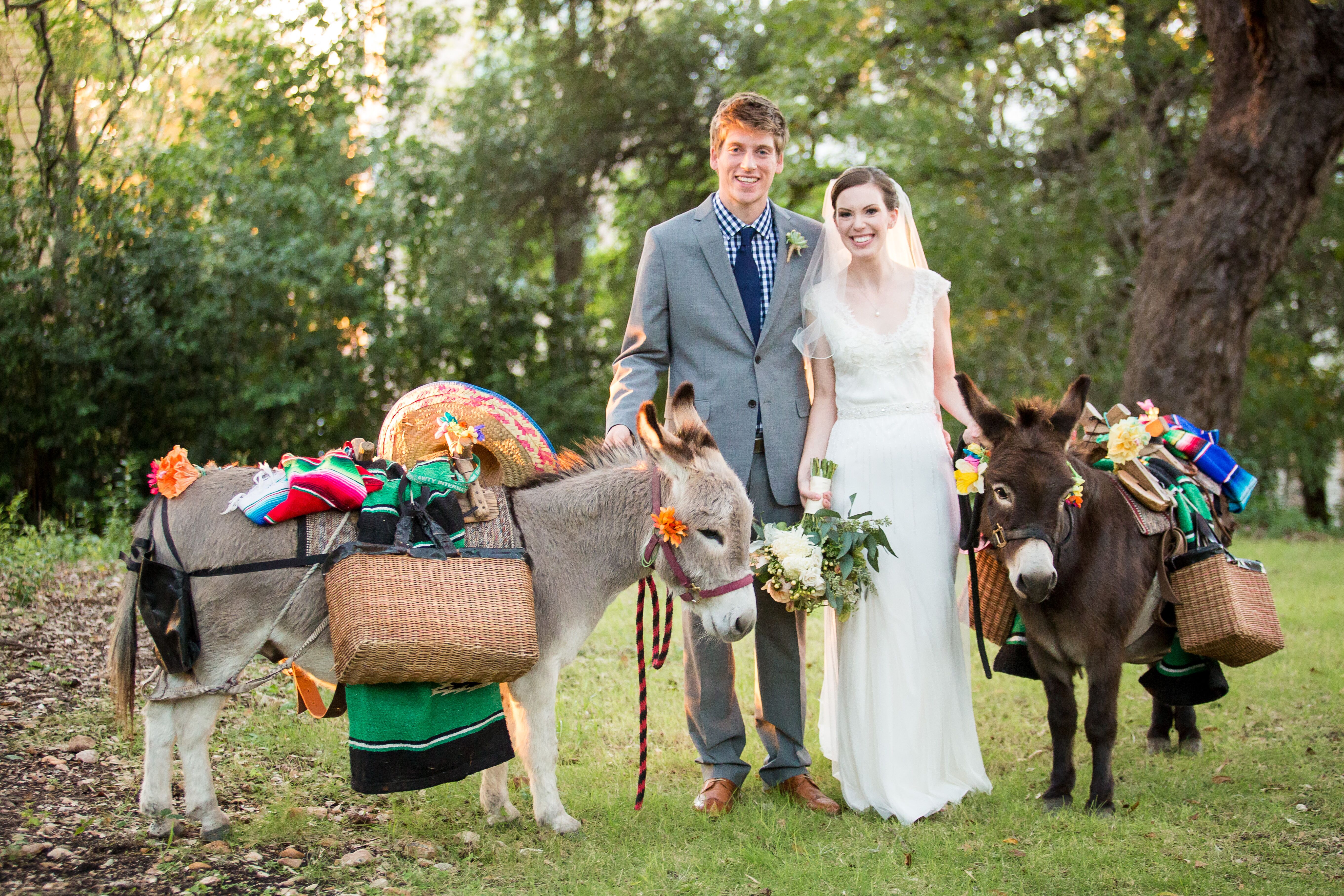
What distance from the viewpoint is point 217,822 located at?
3547 millimetres

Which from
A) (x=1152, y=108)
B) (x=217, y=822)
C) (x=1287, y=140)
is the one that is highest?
(x=1152, y=108)

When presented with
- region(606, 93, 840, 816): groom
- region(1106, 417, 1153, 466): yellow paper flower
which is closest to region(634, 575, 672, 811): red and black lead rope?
region(606, 93, 840, 816): groom

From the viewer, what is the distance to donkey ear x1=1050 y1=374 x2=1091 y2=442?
395 centimetres

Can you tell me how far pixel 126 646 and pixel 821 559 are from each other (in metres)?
2.55

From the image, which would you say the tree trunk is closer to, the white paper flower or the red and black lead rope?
the white paper flower

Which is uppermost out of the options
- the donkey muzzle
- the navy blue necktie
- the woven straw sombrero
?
the navy blue necktie

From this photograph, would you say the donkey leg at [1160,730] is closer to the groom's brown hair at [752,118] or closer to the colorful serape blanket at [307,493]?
the groom's brown hair at [752,118]

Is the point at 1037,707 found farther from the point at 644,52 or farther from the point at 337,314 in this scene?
the point at 644,52

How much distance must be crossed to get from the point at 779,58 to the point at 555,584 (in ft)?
36.5

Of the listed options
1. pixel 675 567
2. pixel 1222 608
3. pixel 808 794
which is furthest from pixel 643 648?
pixel 1222 608

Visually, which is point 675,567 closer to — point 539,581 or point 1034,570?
point 539,581

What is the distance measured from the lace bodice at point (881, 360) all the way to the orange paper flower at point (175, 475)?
8.19ft

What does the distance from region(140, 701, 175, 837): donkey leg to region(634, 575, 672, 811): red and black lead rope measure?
5.45ft

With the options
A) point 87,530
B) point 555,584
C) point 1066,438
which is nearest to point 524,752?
point 555,584
